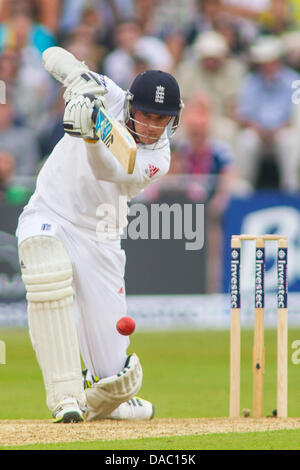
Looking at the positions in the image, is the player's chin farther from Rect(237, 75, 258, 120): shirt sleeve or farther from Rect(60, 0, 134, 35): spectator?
Rect(60, 0, 134, 35): spectator

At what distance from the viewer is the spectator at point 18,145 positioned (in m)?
11.2

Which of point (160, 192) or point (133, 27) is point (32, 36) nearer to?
point (133, 27)

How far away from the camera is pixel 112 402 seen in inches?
231

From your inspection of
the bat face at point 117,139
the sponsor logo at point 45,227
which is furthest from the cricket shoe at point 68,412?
the bat face at point 117,139

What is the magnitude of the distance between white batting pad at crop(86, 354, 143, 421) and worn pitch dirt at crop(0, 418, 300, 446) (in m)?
0.13

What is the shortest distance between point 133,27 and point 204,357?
16.3ft

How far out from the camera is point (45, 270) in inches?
213

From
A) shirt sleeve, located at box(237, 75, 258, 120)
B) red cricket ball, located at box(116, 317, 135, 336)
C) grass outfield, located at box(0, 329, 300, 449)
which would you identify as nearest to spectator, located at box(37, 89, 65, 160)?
grass outfield, located at box(0, 329, 300, 449)

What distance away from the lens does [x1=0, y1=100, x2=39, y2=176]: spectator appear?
11188 mm

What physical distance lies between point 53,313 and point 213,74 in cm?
753

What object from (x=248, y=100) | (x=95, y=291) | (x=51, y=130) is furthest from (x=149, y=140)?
(x=248, y=100)

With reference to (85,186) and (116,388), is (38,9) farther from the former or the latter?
(116,388)

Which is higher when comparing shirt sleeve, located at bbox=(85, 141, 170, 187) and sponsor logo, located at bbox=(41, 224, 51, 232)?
shirt sleeve, located at bbox=(85, 141, 170, 187)
